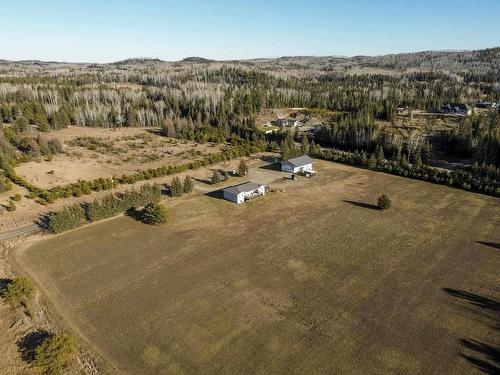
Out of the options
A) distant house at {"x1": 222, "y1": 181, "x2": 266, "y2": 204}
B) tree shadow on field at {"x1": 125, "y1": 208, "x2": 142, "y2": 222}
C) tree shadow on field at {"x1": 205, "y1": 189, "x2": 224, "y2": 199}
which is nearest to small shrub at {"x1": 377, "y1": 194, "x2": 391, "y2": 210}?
distant house at {"x1": 222, "y1": 181, "x2": 266, "y2": 204}

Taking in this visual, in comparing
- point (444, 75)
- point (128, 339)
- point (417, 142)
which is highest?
point (444, 75)

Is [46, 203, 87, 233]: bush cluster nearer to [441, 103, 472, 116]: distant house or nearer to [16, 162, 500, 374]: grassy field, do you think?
[16, 162, 500, 374]: grassy field

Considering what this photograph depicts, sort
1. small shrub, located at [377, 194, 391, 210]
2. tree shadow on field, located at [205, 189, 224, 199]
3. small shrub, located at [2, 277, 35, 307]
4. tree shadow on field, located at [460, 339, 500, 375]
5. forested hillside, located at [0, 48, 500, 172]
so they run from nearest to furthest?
tree shadow on field, located at [460, 339, 500, 375] → small shrub, located at [2, 277, 35, 307] → small shrub, located at [377, 194, 391, 210] → tree shadow on field, located at [205, 189, 224, 199] → forested hillside, located at [0, 48, 500, 172]

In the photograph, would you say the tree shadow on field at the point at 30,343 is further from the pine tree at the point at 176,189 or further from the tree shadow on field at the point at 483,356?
the tree shadow on field at the point at 483,356

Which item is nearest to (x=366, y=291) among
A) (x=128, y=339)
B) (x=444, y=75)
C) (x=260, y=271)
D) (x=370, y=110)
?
(x=260, y=271)

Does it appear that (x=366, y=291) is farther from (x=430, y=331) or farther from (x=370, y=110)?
(x=370, y=110)

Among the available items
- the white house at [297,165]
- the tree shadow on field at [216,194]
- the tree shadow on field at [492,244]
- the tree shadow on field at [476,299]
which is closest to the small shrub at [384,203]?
the tree shadow on field at [492,244]
